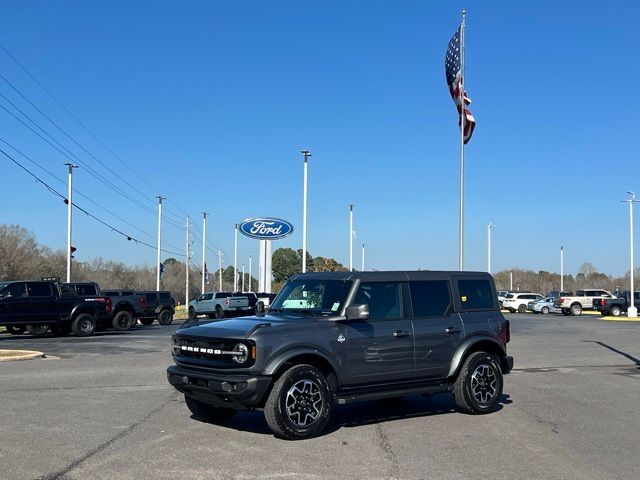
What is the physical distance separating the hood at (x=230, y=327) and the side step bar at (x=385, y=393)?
1224 millimetres

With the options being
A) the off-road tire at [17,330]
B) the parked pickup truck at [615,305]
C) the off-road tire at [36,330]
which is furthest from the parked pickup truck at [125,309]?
the parked pickup truck at [615,305]

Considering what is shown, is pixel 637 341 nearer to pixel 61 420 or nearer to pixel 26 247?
pixel 61 420

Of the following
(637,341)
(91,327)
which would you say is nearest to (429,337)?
(637,341)

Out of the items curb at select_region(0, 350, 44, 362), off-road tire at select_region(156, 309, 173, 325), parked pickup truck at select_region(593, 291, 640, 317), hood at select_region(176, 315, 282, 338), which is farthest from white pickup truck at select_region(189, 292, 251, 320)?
hood at select_region(176, 315, 282, 338)

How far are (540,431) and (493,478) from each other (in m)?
2.54

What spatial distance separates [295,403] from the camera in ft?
26.5

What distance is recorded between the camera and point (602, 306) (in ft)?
161

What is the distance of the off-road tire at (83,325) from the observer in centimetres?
2723

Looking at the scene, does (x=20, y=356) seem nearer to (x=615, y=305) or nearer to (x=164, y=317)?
(x=164, y=317)

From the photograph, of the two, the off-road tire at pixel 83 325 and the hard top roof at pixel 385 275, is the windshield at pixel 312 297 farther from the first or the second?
the off-road tire at pixel 83 325

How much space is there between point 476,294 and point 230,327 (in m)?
3.96

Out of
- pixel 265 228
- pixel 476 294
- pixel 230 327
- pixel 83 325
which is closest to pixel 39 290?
pixel 83 325

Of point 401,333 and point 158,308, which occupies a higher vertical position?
point 401,333

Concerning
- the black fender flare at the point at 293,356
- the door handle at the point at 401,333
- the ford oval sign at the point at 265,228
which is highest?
the ford oval sign at the point at 265,228
